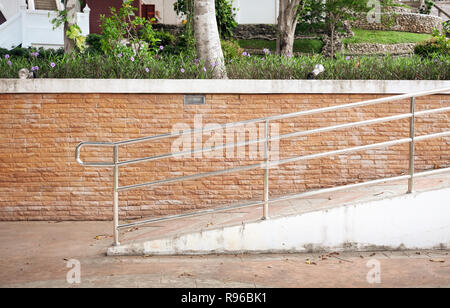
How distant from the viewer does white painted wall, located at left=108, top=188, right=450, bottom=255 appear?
5.94 metres

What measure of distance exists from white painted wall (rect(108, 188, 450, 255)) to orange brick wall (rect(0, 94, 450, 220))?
2048mm

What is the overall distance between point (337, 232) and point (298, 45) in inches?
478

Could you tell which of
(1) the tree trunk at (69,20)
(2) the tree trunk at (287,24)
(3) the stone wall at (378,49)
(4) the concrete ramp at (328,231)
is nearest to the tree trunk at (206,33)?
(1) the tree trunk at (69,20)

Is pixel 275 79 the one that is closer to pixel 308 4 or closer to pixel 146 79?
pixel 146 79

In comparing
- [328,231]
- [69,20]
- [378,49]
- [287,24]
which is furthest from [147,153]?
[378,49]

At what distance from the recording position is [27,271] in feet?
17.8

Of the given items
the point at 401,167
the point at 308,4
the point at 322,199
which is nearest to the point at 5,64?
the point at 322,199

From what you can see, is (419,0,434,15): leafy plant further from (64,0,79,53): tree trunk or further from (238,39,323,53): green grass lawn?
(64,0,79,53): tree trunk

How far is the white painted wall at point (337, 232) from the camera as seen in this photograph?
5.94 m

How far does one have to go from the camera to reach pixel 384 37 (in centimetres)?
1897

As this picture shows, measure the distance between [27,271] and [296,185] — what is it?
403 centimetres

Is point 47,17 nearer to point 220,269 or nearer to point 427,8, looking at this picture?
point 220,269

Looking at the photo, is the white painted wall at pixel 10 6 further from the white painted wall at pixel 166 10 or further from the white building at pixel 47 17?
the white painted wall at pixel 166 10

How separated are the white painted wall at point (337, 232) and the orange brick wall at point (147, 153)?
2.05m
